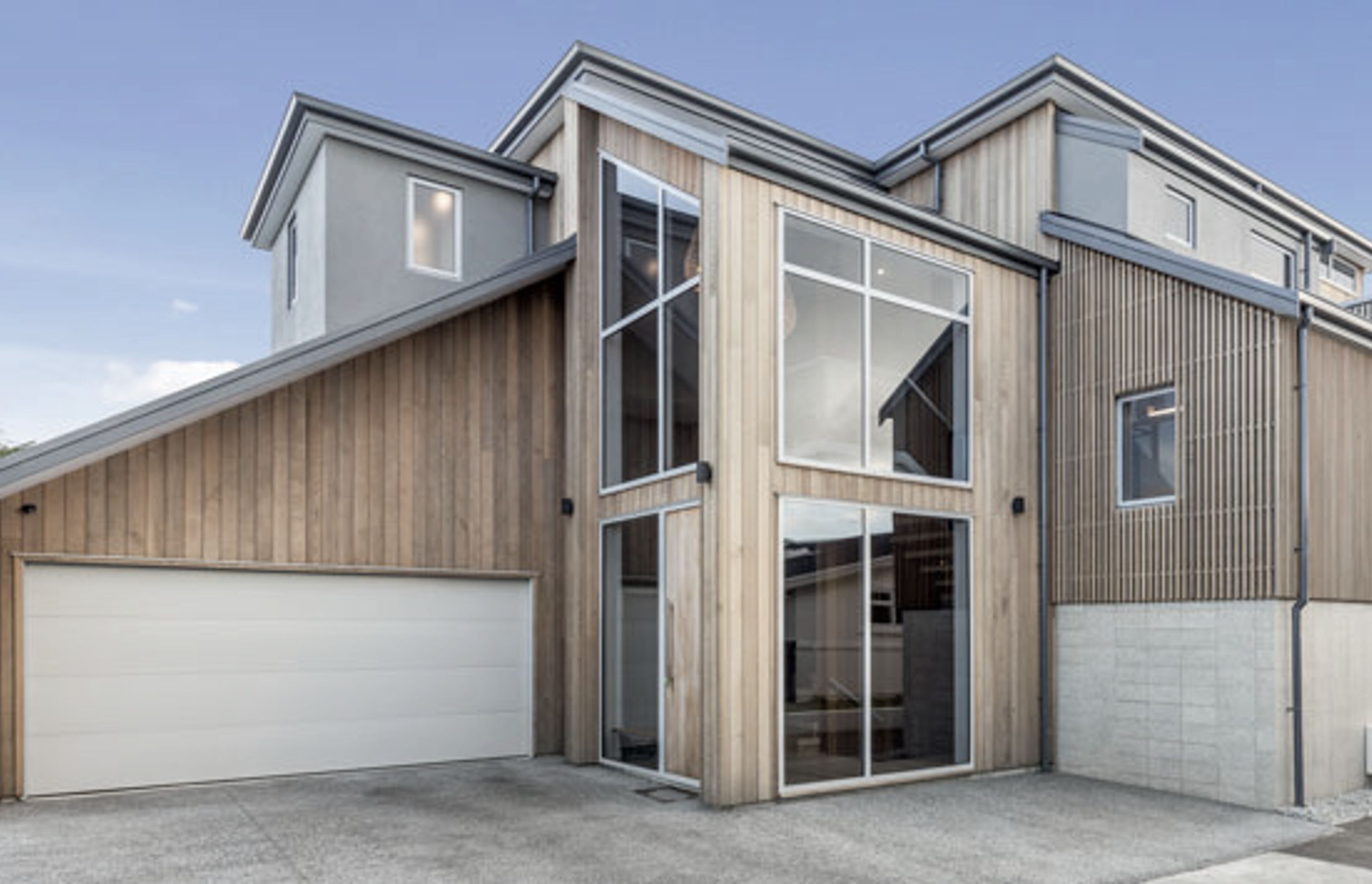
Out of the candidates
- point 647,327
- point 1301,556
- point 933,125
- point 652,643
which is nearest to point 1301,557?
point 1301,556

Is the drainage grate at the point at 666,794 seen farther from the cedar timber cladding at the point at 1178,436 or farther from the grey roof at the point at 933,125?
the grey roof at the point at 933,125

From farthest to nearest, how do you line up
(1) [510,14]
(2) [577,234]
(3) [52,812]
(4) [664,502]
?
(1) [510,14] → (2) [577,234] → (4) [664,502] → (3) [52,812]

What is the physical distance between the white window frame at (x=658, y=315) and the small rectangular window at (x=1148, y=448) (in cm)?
402

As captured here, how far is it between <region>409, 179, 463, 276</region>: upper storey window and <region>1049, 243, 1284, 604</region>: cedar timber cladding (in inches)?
256

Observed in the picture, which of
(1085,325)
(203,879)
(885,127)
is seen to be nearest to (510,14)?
(1085,325)

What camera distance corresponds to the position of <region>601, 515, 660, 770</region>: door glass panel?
8.00m

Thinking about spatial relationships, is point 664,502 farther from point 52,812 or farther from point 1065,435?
point 52,812

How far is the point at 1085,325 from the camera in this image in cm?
885

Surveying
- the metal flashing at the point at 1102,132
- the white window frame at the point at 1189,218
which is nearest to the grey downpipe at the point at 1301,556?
the metal flashing at the point at 1102,132

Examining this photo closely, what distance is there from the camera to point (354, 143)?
10.1 metres

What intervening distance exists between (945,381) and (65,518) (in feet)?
23.9

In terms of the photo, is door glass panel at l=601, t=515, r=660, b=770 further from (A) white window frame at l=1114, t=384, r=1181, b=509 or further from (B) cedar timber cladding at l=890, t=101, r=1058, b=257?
(B) cedar timber cladding at l=890, t=101, r=1058, b=257

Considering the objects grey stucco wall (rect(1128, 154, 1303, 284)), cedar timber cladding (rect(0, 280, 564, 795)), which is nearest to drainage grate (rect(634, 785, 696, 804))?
cedar timber cladding (rect(0, 280, 564, 795))

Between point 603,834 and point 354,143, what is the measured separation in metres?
7.63
